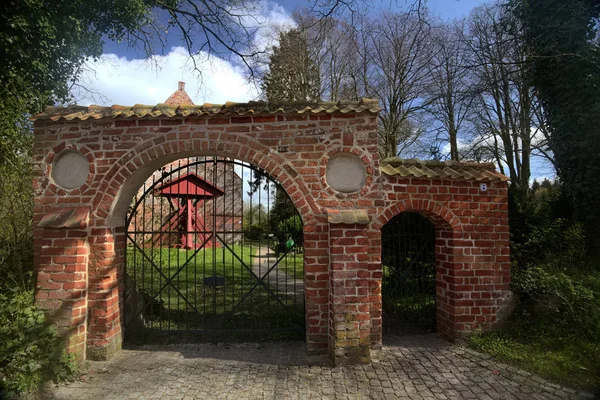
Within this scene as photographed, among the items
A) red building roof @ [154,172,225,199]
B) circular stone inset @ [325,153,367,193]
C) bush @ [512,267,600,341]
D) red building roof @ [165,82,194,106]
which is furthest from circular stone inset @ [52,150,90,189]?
red building roof @ [165,82,194,106]

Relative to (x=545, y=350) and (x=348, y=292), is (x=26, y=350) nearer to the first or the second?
(x=348, y=292)

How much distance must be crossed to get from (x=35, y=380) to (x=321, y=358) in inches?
123

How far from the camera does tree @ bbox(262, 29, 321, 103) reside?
1558 cm

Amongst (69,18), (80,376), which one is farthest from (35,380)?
(69,18)

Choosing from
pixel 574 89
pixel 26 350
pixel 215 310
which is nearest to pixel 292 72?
pixel 574 89

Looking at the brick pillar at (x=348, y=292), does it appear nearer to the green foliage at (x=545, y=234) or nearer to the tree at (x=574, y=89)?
the green foliage at (x=545, y=234)

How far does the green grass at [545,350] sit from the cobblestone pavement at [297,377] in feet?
0.60

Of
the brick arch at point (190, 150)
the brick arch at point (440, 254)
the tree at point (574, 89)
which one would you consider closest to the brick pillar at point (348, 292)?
the brick arch at point (440, 254)

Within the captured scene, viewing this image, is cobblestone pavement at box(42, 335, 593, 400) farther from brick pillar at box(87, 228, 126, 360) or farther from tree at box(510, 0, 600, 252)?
tree at box(510, 0, 600, 252)

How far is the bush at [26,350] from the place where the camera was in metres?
Answer: 3.33

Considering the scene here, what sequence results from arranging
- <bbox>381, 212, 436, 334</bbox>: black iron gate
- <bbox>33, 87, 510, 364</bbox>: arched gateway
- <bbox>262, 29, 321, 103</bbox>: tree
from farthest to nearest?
<bbox>262, 29, 321, 103</bbox>: tree
<bbox>381, 212, 436, 334</bbox>: black iron gate
<bbox>33, 87, 510, 364</bbox>: arched gateway

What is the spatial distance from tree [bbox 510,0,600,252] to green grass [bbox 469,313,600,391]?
255 cm

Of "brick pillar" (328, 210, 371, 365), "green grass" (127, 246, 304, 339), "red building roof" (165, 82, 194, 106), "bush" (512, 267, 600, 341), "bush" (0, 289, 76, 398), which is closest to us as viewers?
"bush" (0, 289, 76, 398)

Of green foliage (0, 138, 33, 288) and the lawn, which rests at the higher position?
green foliage (0, 138, 33, 288)
